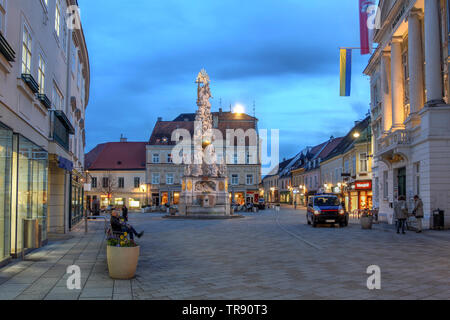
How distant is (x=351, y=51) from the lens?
102 feet

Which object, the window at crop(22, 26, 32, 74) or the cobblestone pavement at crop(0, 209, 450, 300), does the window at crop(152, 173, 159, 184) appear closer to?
the cobblestone pavement at crop(0, 209, 450, 300)

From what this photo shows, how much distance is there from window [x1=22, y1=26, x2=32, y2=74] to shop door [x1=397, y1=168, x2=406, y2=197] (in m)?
22.3

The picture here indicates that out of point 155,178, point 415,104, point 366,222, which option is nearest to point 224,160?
point 155,178

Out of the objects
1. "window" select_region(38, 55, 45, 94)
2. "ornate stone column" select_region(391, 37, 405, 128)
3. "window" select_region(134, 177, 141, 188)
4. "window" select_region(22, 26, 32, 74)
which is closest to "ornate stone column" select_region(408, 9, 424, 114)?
"ornate stone column" select_region(391, 37, 405, 128)

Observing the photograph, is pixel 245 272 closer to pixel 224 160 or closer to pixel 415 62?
pixel 415 62

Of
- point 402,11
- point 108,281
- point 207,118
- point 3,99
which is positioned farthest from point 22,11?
point 207,118

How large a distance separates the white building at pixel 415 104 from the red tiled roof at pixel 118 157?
52.9m

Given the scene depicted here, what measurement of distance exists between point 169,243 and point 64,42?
11920mm

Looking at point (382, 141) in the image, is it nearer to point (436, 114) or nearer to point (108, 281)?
point (436, 114)

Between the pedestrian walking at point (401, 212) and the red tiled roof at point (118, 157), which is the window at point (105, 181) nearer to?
the red tiled roof at point (118, 157)

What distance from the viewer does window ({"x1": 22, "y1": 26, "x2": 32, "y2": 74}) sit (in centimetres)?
1348

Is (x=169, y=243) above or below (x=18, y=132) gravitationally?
below

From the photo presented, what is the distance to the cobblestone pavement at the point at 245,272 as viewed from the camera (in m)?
8.32

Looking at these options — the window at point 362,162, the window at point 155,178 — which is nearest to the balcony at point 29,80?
the window at point 362,162
